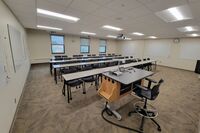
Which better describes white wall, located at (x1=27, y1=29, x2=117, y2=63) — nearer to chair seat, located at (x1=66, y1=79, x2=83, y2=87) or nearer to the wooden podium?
chair seat, located at (x1=66, y1=79, x2=83, y2=87)

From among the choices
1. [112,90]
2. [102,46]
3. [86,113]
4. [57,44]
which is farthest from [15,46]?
[102,46]

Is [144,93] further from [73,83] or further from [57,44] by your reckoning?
[57,44]

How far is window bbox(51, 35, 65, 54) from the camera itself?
8277 mm

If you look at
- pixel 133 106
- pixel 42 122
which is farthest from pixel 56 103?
pixel 133 106

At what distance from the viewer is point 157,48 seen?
30.7 feet

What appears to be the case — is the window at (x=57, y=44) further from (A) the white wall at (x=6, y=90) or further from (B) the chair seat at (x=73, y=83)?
(B) the chair seat at (x=73, y=83)

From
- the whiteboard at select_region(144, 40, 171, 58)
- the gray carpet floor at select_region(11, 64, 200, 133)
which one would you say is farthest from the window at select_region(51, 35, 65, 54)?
the whiteboard at select_region(144, 40, 171, 58)

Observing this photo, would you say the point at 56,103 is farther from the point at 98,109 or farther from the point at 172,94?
the point at 172,94

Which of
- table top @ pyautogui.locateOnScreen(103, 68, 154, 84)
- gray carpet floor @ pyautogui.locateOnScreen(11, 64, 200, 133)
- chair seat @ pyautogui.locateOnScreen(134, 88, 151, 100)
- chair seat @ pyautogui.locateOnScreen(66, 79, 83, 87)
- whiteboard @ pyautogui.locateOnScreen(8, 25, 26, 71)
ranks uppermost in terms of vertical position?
whiteboard @ pyautogui.locateOnScreen(8, 25, 26, 71)

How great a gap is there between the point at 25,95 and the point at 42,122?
1593 millimetres

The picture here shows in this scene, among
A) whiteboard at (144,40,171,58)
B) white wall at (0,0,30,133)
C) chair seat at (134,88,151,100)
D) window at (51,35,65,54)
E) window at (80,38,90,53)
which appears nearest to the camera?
white wall at (0,0,30,133)

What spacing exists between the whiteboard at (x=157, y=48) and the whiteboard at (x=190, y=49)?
3.31 ft

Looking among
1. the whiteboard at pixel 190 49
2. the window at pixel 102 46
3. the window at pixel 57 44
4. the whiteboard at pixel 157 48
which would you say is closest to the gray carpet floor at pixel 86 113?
the whiteboard at pixel 190 49

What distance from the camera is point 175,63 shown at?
27.0 feet
